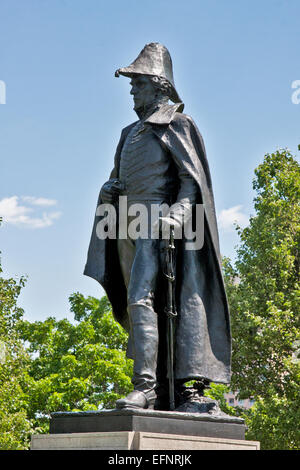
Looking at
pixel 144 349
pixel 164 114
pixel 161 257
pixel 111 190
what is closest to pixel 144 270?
pixel 161 257

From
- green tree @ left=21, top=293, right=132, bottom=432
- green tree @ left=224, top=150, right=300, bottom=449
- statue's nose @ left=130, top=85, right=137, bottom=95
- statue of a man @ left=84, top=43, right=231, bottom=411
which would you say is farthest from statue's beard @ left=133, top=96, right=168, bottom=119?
green tree @ left=21, top=293, right=132, bottom=432

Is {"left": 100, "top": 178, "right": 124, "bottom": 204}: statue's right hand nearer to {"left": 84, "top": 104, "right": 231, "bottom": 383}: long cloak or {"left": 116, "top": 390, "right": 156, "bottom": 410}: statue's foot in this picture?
{"left": 84, "top": 104, "right": 231, "bottom": 383}: long cloak

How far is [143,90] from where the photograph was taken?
829cm

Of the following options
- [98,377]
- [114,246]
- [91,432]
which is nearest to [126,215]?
[114,246]

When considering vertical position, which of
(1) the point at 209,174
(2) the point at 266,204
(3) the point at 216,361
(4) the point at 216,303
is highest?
(2) the point at 266,204

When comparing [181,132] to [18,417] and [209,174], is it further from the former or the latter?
[18,417]

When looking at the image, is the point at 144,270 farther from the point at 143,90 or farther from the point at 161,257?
the point at 143,90

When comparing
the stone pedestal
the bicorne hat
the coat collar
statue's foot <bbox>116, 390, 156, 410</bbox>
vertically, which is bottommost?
the stone pedestal

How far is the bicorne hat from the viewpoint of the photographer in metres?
8.23

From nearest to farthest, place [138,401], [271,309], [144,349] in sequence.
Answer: [138,401] → [144,349] → [271,309]

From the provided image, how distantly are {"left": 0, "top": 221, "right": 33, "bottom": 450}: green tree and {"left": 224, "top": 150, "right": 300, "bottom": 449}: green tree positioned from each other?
7.20 metres

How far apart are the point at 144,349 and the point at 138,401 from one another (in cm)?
53

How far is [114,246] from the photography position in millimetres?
8297
